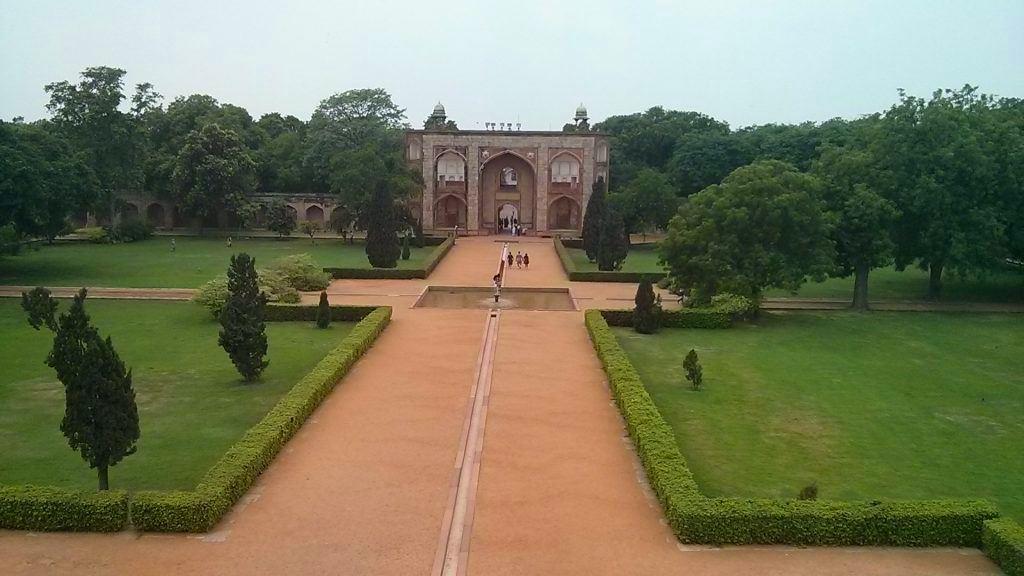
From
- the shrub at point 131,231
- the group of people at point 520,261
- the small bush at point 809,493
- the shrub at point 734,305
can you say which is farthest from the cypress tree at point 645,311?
the shrub at point 131,231

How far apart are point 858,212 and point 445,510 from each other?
1985 cm

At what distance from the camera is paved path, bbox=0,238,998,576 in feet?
31.9

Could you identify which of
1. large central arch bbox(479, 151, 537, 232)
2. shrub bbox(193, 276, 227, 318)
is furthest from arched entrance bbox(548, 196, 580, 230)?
shrub bbox(193, 276, 227, 318)

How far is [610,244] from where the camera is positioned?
115ft

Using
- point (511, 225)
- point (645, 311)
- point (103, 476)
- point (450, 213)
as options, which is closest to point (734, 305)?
point (645, 311)

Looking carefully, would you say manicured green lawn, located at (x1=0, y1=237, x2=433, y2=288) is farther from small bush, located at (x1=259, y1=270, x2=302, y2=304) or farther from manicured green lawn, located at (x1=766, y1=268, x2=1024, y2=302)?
manicured green lawn, located at (x1=766, y1=268, x2=1024, y2=302)

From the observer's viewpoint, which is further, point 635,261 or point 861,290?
point 635,261

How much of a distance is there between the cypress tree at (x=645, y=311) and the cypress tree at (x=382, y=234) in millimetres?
13187

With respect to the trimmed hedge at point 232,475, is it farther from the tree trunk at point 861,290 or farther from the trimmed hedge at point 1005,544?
the tree trunk at point 861,290

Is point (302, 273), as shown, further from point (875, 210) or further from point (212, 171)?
point (212, 171)

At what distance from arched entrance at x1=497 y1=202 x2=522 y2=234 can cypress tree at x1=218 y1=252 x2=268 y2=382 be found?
126 ft

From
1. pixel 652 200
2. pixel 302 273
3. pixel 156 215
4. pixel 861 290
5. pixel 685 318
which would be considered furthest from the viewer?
pixel 156 215

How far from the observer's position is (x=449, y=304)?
2802 centimetres

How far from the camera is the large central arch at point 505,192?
54844 millimetres
